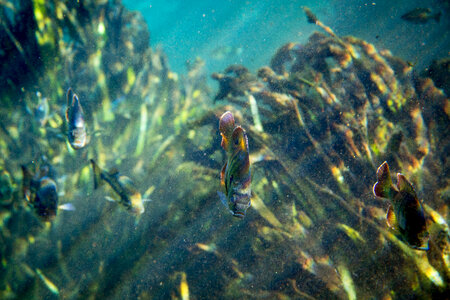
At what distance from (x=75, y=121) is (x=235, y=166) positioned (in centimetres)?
246

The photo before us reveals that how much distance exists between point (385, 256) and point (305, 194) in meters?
1.18

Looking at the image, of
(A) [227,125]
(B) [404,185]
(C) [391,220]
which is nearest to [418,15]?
(B) [404,185]

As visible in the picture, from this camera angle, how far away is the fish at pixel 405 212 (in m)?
1.61

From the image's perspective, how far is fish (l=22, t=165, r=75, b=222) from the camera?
9.04ft

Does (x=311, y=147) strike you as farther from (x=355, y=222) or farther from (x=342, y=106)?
(x=355, y=222)

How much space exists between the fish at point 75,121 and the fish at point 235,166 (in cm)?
229

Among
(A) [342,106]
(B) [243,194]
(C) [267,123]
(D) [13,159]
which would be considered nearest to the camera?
(B) [243,194]

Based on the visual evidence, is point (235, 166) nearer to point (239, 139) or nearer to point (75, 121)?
point (239, 139)

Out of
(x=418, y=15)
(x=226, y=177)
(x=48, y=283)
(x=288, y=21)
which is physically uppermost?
(x=226, y=177)

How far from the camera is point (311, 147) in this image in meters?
3.44

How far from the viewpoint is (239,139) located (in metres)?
1.31

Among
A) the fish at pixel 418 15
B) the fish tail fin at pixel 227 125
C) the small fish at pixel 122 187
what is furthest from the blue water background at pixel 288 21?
the fish tail fin at pixel 227 125

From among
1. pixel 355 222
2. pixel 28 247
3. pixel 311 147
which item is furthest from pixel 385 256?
pixel 28 247

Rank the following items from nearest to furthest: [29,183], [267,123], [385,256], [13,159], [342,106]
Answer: [385,256]
[29,183]
[342,106]
[267,123]
[13,159]
